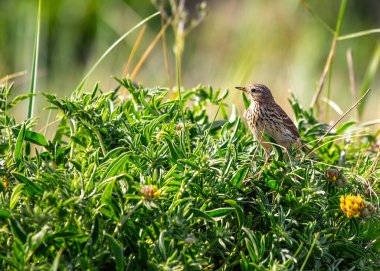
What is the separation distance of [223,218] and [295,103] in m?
1.61

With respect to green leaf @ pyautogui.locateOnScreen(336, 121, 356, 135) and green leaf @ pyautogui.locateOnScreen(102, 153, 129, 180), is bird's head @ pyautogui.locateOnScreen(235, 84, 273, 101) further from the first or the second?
green leaf @ pyautogui.locateOnScreen(102, 153, 129, 180)

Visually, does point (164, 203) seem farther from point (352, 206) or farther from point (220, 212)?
point (352, 206)

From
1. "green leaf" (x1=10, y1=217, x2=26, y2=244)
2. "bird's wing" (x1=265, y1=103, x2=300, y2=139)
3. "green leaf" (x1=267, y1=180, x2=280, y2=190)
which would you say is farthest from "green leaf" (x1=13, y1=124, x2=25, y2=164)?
"bird's wing" (x1=265, y1=103, x2=300, y2=139)

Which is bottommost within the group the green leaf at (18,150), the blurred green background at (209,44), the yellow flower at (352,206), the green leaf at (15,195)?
the yellow flower at (352,206)

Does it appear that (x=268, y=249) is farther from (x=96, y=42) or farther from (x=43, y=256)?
(x=96, y=42)

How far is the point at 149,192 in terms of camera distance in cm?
251

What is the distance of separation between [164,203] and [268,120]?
1.84m

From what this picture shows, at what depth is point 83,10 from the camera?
9477 mm

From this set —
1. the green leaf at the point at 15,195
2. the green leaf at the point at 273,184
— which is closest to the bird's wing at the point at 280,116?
the green leaf at the point at 273,184

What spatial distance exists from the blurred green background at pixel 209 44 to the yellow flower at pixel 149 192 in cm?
430

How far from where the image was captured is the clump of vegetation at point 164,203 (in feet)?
8.28

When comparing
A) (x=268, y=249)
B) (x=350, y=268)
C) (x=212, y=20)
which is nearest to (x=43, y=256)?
(x=268, y=249)

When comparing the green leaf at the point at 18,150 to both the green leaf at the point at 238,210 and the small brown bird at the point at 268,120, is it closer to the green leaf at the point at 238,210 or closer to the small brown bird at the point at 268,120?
the green leaf at the point at 238,210

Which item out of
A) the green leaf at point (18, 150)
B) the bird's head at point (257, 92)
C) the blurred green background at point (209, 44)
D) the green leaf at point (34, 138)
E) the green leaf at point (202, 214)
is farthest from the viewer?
the blurred green background at point (209, 44)
